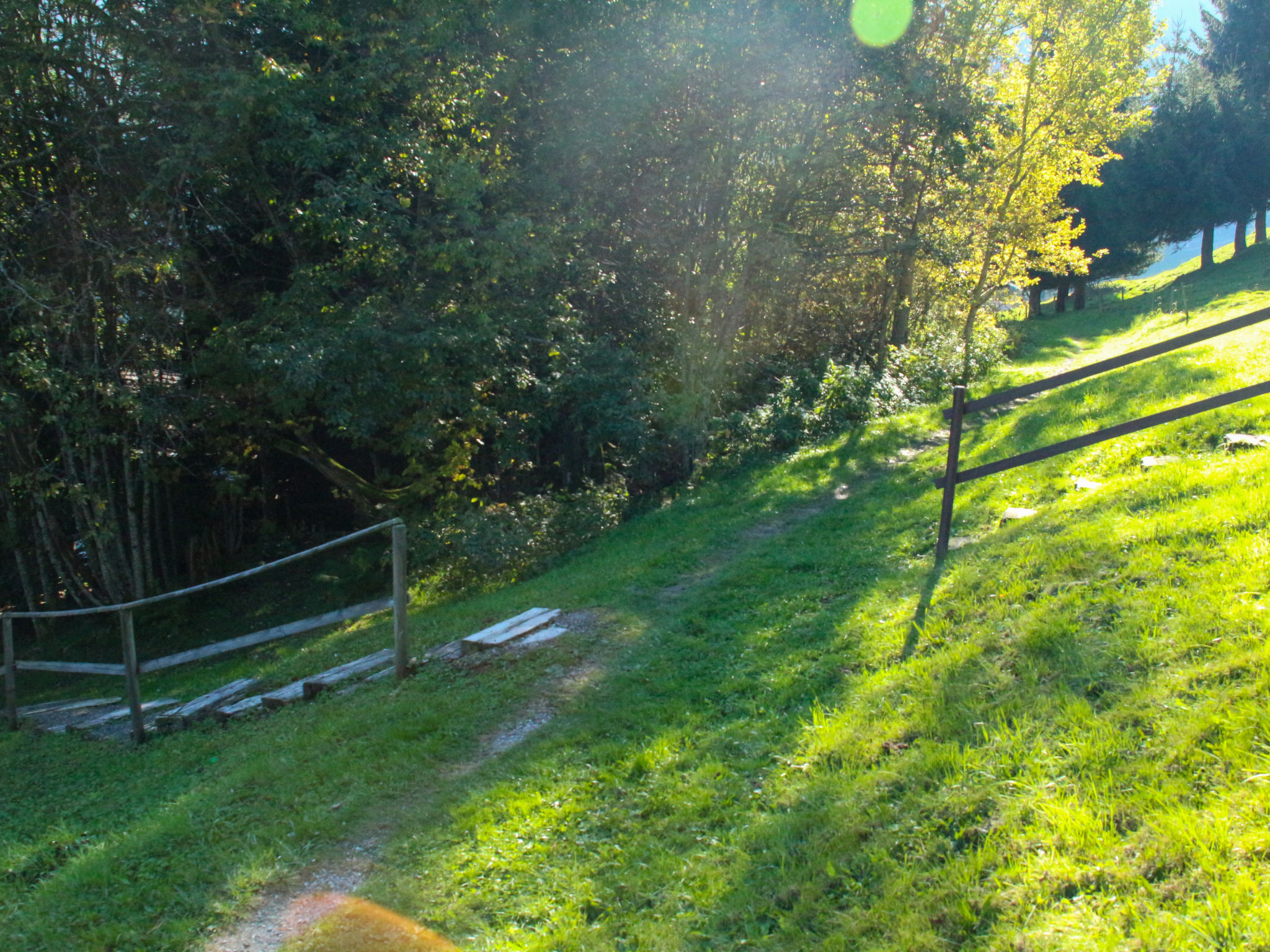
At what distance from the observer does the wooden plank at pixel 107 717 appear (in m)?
8.38

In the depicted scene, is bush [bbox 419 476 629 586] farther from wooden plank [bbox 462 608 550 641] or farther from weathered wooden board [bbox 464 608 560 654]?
weathered wooden board [bbox 464 608 560 654]

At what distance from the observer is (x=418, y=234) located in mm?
11391

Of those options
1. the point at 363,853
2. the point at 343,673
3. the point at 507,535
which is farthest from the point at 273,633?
the point at 507,535

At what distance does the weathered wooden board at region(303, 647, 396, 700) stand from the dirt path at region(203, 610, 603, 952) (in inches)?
83.7

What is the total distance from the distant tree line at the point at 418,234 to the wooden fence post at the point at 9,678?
11.9 feet

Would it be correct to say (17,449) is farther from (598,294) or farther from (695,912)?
(695,912)

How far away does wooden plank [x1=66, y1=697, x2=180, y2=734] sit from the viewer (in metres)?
8.38

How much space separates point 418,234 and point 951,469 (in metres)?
7.85

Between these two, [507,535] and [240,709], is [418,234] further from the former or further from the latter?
[240,709]

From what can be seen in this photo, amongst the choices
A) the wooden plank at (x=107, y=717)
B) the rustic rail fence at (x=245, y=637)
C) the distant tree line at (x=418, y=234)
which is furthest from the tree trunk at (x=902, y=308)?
the wooden plank at (x=107, y=717)

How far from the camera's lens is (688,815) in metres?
4.06

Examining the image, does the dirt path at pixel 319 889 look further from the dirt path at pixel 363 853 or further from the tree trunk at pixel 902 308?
the tree trunk at pixel 902 308

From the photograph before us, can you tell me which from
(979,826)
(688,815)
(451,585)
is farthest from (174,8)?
(979,826)

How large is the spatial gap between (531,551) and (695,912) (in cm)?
851
